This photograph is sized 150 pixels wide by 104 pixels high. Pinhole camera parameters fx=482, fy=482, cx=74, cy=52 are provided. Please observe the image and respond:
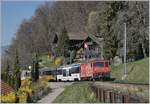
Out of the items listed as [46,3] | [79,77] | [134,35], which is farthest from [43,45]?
[79,77]

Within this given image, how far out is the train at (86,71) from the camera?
55.4m

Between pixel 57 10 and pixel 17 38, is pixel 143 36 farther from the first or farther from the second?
pixel 17 38

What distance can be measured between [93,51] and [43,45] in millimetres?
43542

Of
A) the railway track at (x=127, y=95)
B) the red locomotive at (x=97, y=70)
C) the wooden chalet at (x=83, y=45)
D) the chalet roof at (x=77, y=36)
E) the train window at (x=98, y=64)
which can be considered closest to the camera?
the railway track at (x=127, y=95)

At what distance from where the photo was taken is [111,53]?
3285 inches

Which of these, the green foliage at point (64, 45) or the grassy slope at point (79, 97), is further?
the green foliage at point (64, 45)

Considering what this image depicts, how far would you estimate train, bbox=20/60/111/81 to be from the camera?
55.4m

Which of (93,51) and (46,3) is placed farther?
(46,3)

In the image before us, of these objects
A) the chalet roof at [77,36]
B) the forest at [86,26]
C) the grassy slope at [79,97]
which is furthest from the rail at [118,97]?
the chalet roof at [77,36]

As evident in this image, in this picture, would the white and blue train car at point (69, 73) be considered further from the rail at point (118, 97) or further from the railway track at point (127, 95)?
the rail at point (118, 97)

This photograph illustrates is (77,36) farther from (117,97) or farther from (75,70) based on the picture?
(117,97)

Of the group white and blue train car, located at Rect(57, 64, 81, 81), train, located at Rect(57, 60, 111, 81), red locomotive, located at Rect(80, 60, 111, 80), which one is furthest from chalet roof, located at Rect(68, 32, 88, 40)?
red locomotive, located at Rect(80, 60, 111, 80)

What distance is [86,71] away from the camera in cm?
5766

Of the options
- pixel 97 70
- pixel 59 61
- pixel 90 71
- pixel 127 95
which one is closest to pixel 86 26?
pixel 59 61
